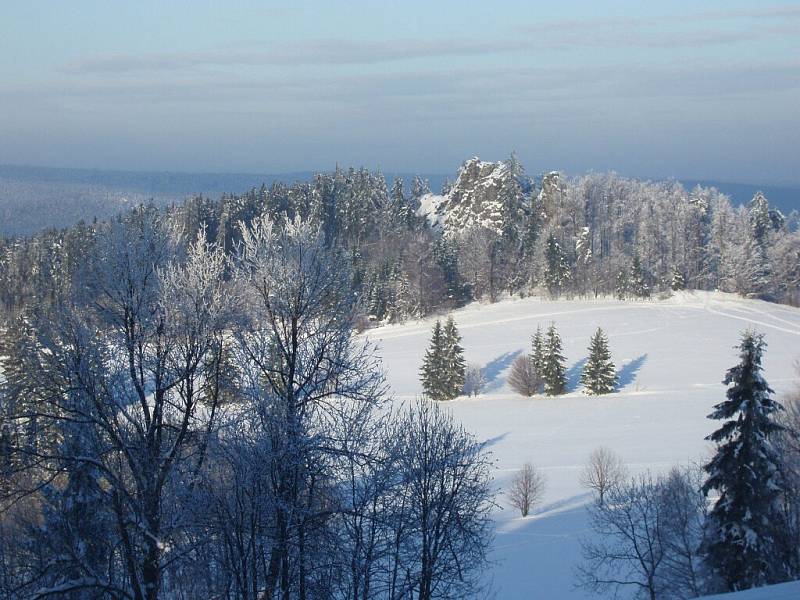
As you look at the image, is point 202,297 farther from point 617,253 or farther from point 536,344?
point 617,253

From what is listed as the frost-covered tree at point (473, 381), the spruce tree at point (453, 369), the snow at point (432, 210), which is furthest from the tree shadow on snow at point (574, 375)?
the snow at point (432, 210)

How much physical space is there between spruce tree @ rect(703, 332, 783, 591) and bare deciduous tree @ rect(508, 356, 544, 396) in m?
31.0

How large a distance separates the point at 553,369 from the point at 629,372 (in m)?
6.32

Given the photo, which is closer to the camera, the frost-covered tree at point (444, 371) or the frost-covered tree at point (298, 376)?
the frost-covered tree at point (298, 376)

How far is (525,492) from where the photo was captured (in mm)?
26078

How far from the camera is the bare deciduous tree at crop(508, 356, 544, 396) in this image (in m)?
46.1

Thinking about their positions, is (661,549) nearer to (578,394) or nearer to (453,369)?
(578,394)

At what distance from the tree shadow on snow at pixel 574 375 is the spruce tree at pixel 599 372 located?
164 centimetres

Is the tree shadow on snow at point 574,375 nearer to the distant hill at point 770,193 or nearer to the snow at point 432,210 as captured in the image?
the snow at point 432,210

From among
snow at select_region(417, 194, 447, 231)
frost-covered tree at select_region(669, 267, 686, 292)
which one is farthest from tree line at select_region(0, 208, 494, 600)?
snow at select_region(417, 194, 447, 231)

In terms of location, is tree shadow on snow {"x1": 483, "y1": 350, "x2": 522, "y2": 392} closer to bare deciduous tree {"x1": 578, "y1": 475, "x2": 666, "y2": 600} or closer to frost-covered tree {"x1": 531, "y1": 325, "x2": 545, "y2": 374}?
frost-covered tree {"x1": 531, "y1": 325, "x2": 545, "y2": 374}

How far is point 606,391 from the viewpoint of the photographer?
147ft

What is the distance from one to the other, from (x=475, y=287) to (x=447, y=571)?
208 feet

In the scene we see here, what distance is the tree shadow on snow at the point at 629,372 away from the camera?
153ft
